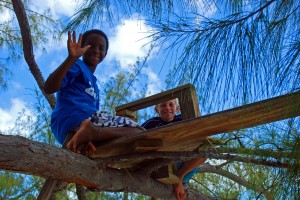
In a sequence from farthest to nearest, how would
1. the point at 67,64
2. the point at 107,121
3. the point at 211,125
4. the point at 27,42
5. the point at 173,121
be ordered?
the point at 27,42, the point at 173,121, the point at 107,121, the point at 67,64, the point at 211,125

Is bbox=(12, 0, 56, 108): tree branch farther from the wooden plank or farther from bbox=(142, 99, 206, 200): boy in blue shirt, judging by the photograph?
the wooden plank

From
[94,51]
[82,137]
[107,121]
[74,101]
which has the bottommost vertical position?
[82,137]

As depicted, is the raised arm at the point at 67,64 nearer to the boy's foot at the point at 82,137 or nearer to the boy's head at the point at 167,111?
the boy's foot at the point at 82,137

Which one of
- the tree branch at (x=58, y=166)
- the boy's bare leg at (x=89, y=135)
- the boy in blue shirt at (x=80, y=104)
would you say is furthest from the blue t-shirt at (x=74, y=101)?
the tree branch at (x=58, y=166)

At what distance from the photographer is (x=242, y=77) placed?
1317 millimetres

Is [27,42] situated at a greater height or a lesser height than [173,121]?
greater

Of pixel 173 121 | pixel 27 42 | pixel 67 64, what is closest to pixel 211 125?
pixel 67 64

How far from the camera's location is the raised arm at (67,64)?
186 cm

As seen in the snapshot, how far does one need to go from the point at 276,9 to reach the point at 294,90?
0.25 m

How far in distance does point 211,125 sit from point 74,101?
660mm

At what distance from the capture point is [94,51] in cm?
231

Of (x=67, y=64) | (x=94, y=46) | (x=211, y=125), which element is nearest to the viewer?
(x=211, y=125)

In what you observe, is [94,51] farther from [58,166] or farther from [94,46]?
[58,166]

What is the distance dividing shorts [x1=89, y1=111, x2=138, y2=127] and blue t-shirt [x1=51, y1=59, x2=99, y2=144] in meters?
0.03
